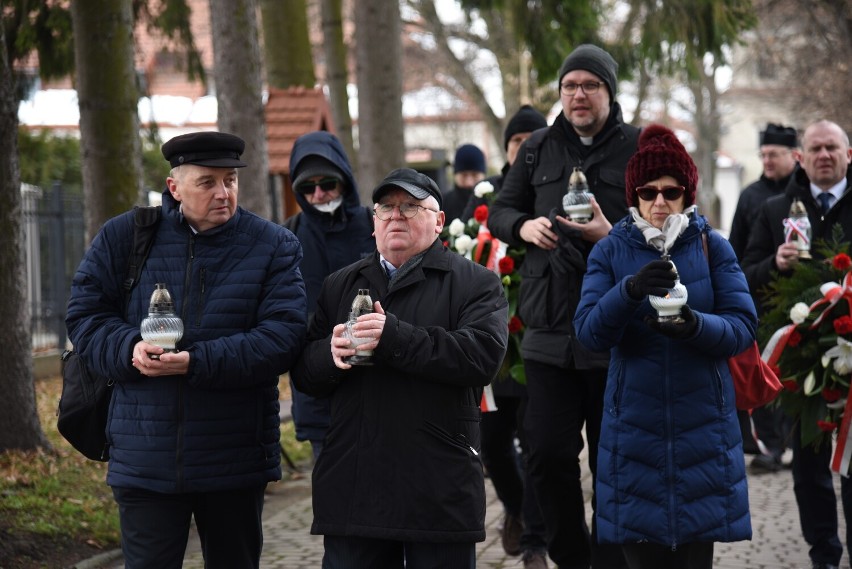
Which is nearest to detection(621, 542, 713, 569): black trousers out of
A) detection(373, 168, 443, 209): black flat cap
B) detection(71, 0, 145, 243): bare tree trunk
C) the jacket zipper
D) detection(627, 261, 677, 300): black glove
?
detection(627, 261, 677, 300): black glove

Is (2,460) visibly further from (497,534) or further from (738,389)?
(738,389)

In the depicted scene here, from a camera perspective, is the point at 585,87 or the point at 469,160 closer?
the point at 585,87

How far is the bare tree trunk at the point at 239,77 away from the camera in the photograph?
10.6 meters

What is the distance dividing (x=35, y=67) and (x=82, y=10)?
3239mm

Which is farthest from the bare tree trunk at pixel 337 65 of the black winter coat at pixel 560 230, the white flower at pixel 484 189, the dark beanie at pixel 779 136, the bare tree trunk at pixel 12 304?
the black winter coat at pixel 560 230

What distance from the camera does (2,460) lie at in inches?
351

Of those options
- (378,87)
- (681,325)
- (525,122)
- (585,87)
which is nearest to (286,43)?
(378,87)

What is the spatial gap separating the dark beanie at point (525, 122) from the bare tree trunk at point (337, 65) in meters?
8.41

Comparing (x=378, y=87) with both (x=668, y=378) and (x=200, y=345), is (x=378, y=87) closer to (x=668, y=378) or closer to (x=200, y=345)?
(x=668, y=378)

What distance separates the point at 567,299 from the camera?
20.6 feet

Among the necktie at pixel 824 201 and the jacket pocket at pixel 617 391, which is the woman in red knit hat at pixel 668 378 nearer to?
the jacket pocket at pixel 617 391

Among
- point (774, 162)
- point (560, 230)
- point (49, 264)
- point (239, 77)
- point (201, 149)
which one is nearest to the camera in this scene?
point (201, 149)

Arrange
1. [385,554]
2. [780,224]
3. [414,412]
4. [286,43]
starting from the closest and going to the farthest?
[414,412] → [385,554] → [780,224] → [286,43]

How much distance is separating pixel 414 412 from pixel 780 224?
4.49m
